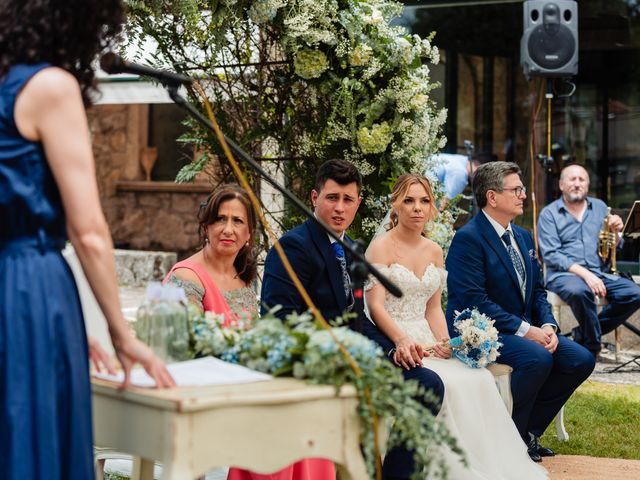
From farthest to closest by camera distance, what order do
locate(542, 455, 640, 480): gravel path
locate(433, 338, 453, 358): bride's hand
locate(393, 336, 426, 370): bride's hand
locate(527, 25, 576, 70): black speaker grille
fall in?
1. locate(527, 25, 576, 70): black speaker grille
2. locate(542, 455, 640, 480): gravel path
3. locate(433, 338, 453, 358): bride's hand
4. locate(393, 336, 426, 370): bride's hand

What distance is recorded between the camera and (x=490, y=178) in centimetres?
585

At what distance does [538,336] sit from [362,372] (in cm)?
318

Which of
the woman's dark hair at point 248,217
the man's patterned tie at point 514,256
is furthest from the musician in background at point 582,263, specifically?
the woman's dark hair at point 248,217

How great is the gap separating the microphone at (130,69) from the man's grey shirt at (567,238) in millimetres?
6337

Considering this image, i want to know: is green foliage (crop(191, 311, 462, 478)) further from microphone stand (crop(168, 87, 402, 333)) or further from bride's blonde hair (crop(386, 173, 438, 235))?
bride's blonde hair (crop(386, 173, 438, 235))

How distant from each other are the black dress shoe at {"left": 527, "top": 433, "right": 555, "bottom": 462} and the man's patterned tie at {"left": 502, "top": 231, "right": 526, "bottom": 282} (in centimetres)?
90

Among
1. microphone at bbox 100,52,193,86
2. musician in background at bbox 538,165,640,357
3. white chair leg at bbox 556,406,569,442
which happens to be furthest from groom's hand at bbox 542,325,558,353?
microphone at bbox 100,52,193,86

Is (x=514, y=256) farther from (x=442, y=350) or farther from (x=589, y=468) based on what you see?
(x=589, y=468)

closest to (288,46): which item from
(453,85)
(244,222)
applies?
(244,222)

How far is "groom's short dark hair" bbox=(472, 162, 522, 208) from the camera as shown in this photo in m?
5.81

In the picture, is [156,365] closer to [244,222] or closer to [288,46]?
[244,222]

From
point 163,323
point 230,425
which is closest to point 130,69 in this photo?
point 163,323

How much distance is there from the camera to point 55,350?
7.93 feet

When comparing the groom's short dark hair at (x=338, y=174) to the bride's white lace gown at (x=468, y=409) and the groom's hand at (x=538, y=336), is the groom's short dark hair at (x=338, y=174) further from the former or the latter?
the groom's hand at (x=538, y=336)
